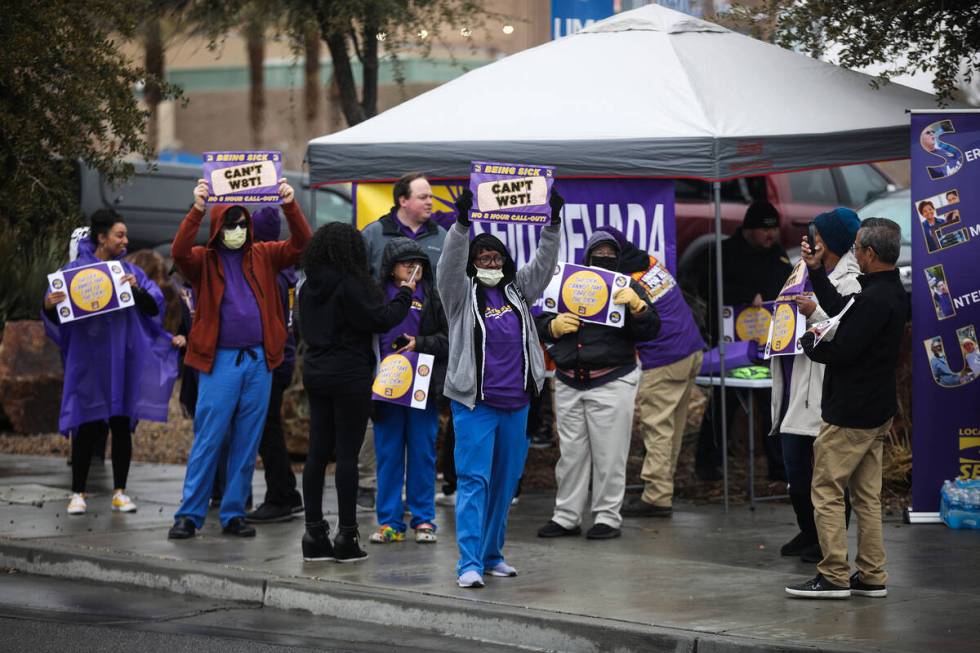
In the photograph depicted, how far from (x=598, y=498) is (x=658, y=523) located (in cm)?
76

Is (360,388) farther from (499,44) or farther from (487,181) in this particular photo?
(499,44)

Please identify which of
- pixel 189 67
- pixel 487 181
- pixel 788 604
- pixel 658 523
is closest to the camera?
pixel 788 604

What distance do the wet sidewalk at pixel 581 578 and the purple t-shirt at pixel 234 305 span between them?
127 cm

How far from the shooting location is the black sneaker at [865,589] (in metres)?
7.71

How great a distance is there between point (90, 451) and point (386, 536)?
267 centimetres

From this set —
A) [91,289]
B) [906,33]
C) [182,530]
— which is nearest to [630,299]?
[906,33]

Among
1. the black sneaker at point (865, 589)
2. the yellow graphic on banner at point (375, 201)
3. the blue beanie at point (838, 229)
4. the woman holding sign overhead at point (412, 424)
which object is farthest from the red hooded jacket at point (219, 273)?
the black sneaker at point (865, 589)

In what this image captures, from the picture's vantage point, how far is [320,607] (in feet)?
26.2

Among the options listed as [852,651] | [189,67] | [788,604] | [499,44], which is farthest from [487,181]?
[189,67]

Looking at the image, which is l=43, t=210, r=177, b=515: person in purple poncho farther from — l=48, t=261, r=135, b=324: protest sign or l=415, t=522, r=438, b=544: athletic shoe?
l=415, t=522, r=438, b=544: athletic shoe

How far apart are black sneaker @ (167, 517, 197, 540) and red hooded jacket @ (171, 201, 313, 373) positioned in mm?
974

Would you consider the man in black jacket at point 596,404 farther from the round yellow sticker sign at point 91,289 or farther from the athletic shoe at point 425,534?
the round yellow sticker sign at point 91,289

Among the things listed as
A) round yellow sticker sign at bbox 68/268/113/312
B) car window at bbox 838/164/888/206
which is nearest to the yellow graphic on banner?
round yellow sticker sign at bbox 68/268/113/312

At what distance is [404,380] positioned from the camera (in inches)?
370
